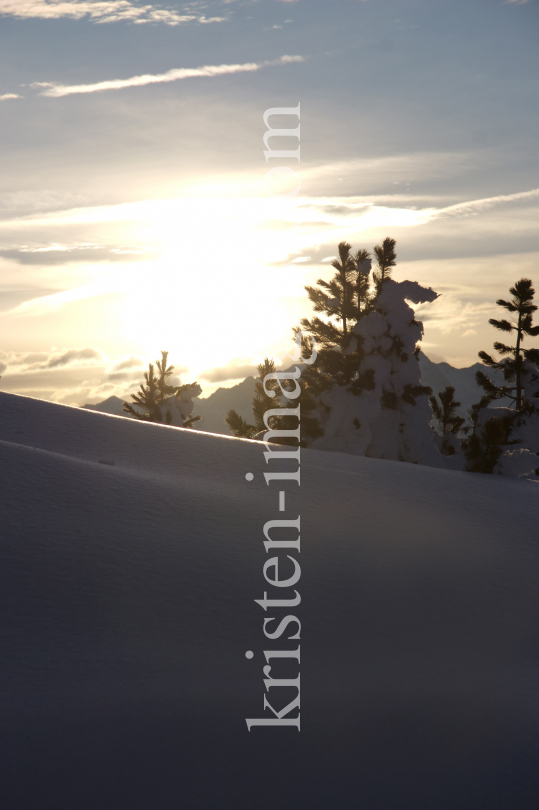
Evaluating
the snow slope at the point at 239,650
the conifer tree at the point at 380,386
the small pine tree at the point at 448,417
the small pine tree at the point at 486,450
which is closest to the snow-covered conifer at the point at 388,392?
the conifer tree at the point at 380,386

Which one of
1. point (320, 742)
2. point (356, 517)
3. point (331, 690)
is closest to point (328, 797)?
point (320, 742)

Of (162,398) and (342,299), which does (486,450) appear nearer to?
(342,299)

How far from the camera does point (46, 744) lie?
9.85 feet

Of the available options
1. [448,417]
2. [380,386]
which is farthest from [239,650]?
[448,417]

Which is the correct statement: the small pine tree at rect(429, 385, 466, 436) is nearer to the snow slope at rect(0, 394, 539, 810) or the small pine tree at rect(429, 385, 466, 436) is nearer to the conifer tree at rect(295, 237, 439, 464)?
the conifer tree at rect(295, 237, 439, 464)

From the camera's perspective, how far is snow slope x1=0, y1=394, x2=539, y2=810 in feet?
9.64

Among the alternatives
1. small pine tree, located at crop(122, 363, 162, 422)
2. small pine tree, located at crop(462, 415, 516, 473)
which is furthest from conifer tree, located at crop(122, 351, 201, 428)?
small pine tree, located at crop(462, 415, 516, 473)

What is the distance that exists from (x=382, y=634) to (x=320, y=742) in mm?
1219

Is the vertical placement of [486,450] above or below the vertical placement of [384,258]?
below

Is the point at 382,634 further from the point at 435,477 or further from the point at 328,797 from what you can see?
the point at 435,477

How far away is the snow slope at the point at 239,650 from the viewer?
2.94 m

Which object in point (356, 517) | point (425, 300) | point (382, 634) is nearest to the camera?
point (382, 634)

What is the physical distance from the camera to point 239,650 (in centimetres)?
395

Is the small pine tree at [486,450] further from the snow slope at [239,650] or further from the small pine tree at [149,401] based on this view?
the small pine tree at [149,401]
